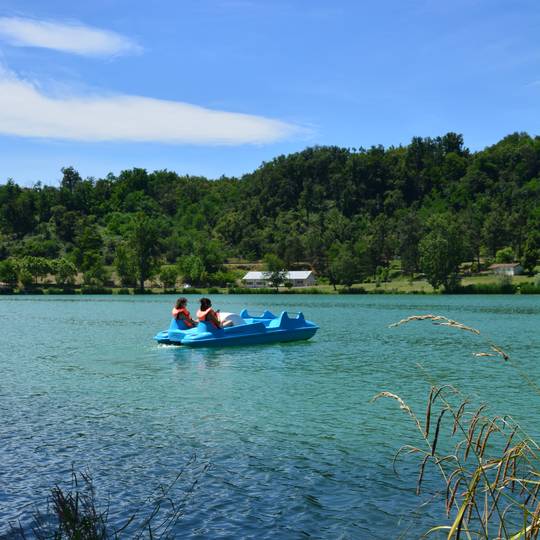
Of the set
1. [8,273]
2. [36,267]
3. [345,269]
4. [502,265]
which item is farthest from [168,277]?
[502,265]

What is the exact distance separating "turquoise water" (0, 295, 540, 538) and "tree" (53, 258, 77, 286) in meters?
105

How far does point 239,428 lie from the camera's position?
44.4 ft

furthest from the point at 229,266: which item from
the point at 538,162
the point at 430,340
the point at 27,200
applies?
the point at 430,340

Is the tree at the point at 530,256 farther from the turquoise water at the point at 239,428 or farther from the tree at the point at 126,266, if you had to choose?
the turquoise water at the point at 239,428

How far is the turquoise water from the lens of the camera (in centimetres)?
886

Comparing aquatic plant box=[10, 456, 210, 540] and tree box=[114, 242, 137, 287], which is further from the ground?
tree box=[114, 242, 137, 287]

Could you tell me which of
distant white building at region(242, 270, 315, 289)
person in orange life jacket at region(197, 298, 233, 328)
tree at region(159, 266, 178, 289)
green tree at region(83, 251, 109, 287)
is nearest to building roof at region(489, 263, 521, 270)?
distant white building at region(242, 270, 315, 289)

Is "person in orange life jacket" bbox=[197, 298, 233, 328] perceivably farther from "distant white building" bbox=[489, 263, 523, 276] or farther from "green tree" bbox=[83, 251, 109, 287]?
"green tree" bbox=[83, 251, 109, 287]

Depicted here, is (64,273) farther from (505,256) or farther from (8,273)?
(505,256)

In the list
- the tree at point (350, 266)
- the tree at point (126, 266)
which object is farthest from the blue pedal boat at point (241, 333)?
the tree at point (126, 266)

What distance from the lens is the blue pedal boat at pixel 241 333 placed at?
27266mm

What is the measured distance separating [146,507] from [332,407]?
7.54 m

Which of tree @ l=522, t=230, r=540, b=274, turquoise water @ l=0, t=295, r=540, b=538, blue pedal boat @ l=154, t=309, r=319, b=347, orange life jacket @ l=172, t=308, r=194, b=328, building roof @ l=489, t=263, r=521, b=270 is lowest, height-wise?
turquoise water @ l=0, t=295, r=540, b=538

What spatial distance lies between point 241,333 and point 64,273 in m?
108
